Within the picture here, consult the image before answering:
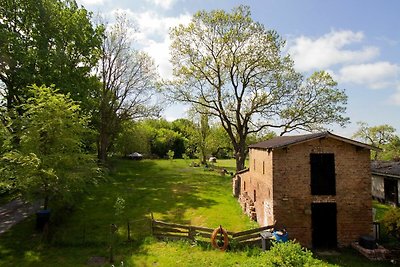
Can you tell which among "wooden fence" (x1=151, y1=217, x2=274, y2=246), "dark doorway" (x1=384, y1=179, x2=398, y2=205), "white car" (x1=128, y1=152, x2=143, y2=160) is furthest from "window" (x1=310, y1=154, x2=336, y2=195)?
"white car" (x1=128, y1=152, x2=143, y2=160)

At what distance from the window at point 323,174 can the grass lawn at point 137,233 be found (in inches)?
136

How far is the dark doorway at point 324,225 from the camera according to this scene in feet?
53.2

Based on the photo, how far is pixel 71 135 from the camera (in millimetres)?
17875

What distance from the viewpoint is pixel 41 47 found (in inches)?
986

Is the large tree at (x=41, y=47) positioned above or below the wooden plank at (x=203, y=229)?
above

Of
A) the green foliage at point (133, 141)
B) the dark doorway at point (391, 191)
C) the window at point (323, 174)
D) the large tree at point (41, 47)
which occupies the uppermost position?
the large tree at point (41, 47)

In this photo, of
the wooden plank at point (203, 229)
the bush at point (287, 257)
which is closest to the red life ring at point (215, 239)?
the wooden plank at point (203, 229)

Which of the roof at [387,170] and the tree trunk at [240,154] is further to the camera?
the tree trunk at [240,154]

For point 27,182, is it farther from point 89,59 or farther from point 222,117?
point 222,117

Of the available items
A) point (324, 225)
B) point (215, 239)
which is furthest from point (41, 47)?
point (324, 225)

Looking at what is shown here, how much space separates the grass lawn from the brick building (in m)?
1.71

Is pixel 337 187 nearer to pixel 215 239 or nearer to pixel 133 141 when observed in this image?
pixel 215 239

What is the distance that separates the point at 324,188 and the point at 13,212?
23.0m

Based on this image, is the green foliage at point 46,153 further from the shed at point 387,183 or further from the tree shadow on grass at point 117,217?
the shed at point 387,183
